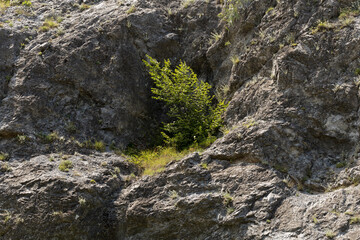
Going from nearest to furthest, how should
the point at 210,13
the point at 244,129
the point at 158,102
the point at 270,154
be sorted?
the point at 270,154 < the point at 244,129 < the point at 158,102 < the point at 210,13

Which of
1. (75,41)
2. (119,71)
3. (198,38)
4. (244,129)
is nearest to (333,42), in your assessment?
(244,129)

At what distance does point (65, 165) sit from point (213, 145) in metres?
4.10

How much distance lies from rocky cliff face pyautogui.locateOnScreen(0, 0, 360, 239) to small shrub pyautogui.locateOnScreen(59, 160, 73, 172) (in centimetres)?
11

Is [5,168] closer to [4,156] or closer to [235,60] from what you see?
[4,156]

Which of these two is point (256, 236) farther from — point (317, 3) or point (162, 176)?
point (317, 3)

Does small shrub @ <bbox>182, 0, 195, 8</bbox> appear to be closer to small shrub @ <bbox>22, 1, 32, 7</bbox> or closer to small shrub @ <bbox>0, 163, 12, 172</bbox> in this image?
small shrub @ <bbox>22, 1, 32, 7</bbox>

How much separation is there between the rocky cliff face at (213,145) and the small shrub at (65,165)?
0.11m

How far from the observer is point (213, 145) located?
33.0 feet

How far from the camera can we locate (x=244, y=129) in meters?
9.77

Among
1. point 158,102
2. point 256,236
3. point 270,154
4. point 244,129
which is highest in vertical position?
point 158,102

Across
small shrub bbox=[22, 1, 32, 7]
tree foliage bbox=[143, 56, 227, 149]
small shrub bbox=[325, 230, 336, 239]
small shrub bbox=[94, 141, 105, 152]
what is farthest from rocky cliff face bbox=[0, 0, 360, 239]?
small shrub bbox=[22, 1, 32, 7]

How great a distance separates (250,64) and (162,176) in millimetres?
4527

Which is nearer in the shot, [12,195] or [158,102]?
[12,195]

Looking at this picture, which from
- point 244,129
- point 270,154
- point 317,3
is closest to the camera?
point 270,154
